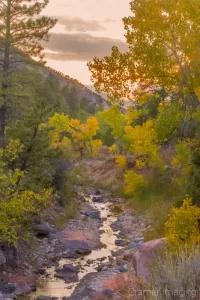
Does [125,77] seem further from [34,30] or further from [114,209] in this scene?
[114,209]

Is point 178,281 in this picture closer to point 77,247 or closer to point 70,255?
point 70,255

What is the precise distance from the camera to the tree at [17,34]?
868 inches

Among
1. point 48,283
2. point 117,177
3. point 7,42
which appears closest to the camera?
point 48,283

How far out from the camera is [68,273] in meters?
16.2

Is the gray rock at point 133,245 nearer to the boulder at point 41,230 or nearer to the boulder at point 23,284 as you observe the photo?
the boulder at point 41,230

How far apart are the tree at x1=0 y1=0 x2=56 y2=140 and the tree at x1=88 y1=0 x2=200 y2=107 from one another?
9.30 metres

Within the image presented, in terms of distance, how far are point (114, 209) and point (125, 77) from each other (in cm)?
1886

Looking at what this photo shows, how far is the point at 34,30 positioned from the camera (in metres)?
23.4

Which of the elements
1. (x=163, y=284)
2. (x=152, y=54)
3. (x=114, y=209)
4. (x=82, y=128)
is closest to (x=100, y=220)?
(x=114, y=209)

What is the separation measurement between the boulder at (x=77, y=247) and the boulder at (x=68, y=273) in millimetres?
2648

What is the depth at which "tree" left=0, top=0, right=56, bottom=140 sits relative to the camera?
22.0 metres

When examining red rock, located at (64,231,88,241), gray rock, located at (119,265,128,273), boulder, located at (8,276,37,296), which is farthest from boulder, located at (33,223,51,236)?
gray rock, located at (119,265,128,273)

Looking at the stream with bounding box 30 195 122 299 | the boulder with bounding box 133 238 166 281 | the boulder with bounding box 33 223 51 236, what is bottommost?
the stream with bounding box 30 195 122 299

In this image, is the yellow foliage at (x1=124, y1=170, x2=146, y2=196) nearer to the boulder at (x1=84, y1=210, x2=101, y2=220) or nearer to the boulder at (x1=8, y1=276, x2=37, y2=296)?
the boulder at (x1=84, y1=210, x2=101, y2=220)
